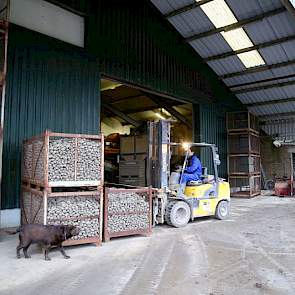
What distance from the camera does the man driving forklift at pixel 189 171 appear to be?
8.02 m

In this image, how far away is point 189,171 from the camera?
8.16 metres

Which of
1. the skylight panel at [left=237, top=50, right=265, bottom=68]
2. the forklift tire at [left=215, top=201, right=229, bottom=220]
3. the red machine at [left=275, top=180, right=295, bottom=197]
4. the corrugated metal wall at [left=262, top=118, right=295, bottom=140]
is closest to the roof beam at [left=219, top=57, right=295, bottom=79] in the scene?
the skylight panel at [left=237, top=50, right=265, bottom=68]

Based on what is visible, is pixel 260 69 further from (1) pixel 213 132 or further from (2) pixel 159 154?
(2) pixel 159 154

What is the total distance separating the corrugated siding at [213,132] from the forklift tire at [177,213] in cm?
644

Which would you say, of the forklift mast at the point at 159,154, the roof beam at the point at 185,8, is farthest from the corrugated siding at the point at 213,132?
the forklift mast at the point at 159,154

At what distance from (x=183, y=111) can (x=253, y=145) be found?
406 centimetres

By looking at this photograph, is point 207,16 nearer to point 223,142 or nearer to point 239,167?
point 223,142

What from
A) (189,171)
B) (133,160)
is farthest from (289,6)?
(133,160)

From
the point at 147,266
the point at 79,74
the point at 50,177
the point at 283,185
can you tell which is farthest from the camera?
the point at 283,185

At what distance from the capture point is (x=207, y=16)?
450 inches

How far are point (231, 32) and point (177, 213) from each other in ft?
25.8

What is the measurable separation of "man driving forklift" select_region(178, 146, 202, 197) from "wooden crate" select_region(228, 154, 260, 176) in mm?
7779

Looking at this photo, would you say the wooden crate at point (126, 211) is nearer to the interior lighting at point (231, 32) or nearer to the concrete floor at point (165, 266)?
the concrete floor at point (165, 266)

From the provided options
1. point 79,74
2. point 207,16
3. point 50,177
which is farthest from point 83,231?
point 207,16
